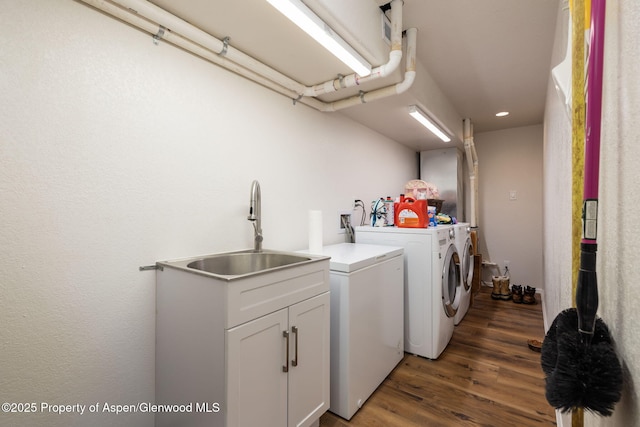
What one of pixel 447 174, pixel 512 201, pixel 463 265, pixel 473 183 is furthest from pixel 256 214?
pixel 512 201

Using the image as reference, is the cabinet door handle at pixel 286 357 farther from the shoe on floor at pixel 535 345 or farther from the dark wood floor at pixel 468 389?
the shoe on floor at pixel 535 345

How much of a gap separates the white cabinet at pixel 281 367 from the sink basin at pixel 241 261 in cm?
36

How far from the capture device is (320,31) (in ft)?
4.39

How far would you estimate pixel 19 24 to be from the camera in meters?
1.03

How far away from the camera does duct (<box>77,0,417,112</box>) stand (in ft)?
4.02

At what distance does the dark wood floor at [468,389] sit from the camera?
166 centimetres

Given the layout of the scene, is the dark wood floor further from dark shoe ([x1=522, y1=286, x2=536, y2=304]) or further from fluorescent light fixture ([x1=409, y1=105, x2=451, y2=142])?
fluorescent light fixture ([x1=409, y1=105, x2=451, y2=142])

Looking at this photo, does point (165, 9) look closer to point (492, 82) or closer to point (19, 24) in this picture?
point (19, 24)

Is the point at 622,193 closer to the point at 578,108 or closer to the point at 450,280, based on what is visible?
the point at 578,108

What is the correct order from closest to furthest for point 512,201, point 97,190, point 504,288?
point 97,190, point 504,288, point 512,201

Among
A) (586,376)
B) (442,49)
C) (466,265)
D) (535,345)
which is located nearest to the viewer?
(586,376)

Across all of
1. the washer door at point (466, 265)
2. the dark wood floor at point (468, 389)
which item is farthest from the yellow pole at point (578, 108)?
the washer door at point (466, 265)

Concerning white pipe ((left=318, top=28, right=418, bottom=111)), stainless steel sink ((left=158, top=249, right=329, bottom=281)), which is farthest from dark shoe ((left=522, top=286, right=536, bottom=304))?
stainless steel sink ((left=158, top=249, right=329, bottom=281))

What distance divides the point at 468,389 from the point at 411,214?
4.38 feet
